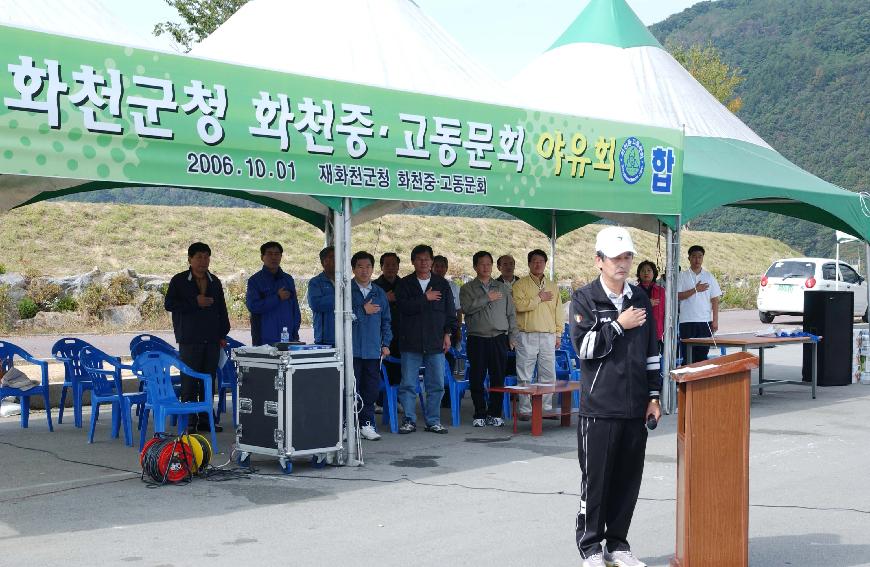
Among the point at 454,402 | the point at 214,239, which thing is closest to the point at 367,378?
the point at 454,402

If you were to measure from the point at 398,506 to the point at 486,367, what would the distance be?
3.95 meters

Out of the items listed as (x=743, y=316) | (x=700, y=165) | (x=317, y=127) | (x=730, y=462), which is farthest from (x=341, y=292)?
(x=743, y=316)

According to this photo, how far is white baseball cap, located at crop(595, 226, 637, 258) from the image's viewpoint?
17.7 ft

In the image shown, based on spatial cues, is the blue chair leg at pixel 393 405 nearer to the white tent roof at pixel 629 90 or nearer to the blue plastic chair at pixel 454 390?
the blue plastic chair at pixel 454 390

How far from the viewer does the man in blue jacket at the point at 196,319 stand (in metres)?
10.1

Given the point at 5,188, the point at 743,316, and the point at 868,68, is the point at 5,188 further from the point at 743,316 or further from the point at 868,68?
the point at 868,68

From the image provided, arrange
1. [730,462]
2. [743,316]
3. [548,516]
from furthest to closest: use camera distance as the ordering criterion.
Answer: [743,316]
[548,516]
[730,462]

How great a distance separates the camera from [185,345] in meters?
10.2

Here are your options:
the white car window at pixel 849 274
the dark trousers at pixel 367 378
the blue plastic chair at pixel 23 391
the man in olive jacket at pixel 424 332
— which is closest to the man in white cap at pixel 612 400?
the dark trousers at pixel 367 378

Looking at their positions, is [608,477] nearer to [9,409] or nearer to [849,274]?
[9,409]

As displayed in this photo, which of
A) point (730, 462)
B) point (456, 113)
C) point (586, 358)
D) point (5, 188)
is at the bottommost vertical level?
point (730, 462)

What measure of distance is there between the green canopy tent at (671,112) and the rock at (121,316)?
13438 mm

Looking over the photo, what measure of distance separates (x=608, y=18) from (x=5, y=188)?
790 centimetres

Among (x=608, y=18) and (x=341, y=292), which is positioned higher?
(x=608, y=18)
